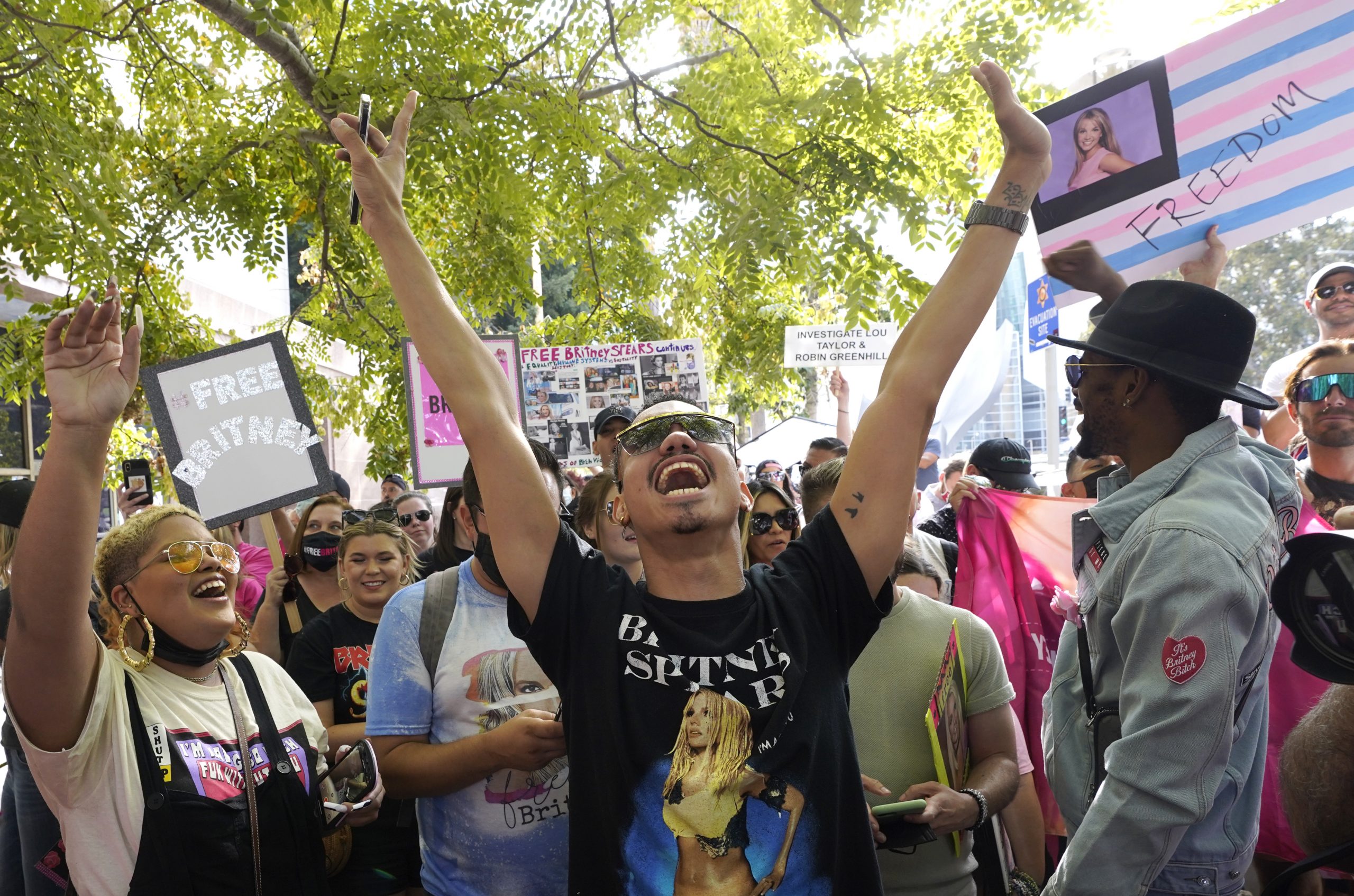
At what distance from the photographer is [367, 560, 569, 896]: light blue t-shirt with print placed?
2.65m

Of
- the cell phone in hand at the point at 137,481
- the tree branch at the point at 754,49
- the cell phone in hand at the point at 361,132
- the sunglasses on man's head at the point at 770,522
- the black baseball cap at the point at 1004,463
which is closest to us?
the cell phone in hand at the point at 361,132

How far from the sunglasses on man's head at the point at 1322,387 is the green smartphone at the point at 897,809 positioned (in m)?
2.28

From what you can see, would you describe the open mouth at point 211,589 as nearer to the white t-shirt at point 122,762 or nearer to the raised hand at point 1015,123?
the white t-shirt at point 122,762

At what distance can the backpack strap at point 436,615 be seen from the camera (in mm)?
2729

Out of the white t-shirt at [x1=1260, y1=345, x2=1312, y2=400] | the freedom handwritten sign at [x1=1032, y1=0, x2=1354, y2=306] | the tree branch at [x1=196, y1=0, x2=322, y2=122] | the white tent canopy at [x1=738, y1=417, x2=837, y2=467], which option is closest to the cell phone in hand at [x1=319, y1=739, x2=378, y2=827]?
the freedom handwritten sign at [x1=1032, y1=0, x2=1354, y2=306]

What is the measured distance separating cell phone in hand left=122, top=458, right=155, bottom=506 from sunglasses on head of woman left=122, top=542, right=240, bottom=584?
2755 millimetres

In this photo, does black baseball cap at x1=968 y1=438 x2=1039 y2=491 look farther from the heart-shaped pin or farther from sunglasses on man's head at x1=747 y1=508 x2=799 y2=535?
the heart-shaped pin

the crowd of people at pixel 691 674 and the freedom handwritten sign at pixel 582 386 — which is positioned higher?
the freedom handwritten sign at pixel 582 386

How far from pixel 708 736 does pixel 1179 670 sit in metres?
0.90

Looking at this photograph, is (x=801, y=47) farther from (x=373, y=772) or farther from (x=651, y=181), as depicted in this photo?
(x=373, y=772)

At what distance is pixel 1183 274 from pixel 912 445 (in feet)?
6.52

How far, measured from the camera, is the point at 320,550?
473cm

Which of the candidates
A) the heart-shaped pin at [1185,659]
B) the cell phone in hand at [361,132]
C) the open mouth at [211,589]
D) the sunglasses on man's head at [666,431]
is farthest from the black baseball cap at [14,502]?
the heart-shaped pin at [1185,659]

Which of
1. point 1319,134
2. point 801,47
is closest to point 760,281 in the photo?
point 801,47
